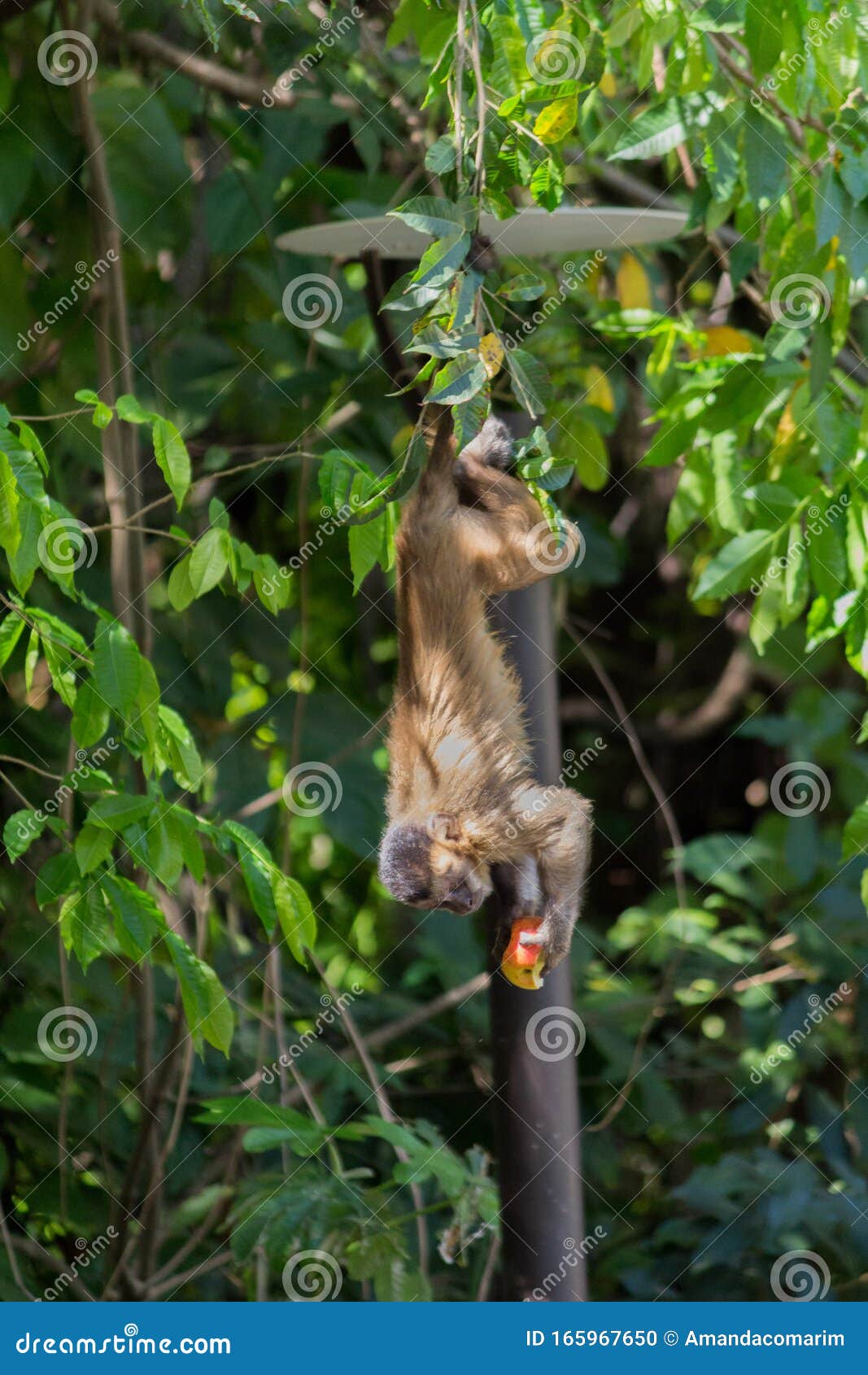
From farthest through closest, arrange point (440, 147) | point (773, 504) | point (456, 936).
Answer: point (456, 936)
point (773, 504)
point (440, 147)

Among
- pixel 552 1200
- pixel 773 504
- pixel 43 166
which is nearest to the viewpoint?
pixel 552 1200

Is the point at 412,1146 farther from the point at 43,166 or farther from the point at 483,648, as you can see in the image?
the point at 43,166

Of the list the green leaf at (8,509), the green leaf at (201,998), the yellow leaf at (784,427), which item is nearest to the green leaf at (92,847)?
the green leaf at (201,998)

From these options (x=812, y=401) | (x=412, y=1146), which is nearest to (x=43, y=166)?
(x=812, y=401)

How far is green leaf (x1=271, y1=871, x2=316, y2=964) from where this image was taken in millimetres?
1957

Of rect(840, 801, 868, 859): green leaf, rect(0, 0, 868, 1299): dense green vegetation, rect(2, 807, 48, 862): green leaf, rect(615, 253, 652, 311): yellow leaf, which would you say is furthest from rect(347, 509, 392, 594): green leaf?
rect(615, 253, 652, 311): yellow leaf

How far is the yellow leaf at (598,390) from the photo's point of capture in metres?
2.99

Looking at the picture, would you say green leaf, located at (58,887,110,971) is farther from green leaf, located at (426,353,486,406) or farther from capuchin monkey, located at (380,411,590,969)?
green leaf, located at (426,353,486,406)

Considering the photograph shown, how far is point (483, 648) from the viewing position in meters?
1.70

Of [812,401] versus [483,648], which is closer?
[483,648]

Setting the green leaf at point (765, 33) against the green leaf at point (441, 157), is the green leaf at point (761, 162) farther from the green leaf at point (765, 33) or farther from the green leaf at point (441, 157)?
the green leaf at point (441, 157)

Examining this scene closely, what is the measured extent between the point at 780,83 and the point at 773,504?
1.95 ft

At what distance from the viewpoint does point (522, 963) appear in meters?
1.44

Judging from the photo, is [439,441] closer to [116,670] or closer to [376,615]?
[116,670]
